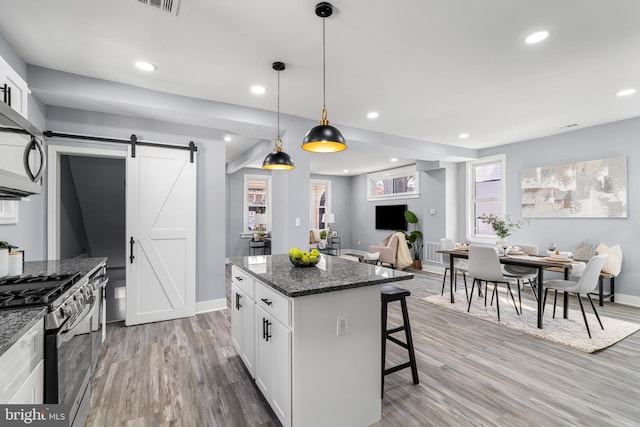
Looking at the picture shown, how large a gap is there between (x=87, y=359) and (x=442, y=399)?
2.37 meters

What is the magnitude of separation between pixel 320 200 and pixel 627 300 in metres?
7.81

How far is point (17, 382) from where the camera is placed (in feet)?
3.45

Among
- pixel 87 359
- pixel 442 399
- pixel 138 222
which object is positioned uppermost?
pixel 138 222

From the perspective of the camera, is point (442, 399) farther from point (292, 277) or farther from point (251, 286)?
point (251, 286)

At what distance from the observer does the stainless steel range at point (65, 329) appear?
131cm

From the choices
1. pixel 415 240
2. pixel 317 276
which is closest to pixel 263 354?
pixel 317 276

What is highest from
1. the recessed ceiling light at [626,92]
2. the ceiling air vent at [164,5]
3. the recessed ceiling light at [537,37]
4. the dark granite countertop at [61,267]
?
the recessed ceiling light at [537,37]

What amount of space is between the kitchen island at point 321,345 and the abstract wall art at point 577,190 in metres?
4.58

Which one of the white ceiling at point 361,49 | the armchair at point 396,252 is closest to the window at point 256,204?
the armchair at point 396,252

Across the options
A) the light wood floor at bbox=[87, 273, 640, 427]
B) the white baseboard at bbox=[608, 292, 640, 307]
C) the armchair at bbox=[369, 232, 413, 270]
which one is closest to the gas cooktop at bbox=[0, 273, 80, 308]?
the light wood floor at bbox=[87, 273, 640, 427]

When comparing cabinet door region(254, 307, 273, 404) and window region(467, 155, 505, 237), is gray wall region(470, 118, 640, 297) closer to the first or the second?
window region(467, 155, 505, 237)

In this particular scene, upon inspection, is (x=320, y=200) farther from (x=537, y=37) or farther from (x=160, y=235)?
(x=537, y=37)

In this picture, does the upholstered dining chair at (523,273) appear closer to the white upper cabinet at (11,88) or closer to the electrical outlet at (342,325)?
the electrical outlet at (342,325)

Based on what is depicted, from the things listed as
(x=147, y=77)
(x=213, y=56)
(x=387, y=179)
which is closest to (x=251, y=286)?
(x=213, y=56)
